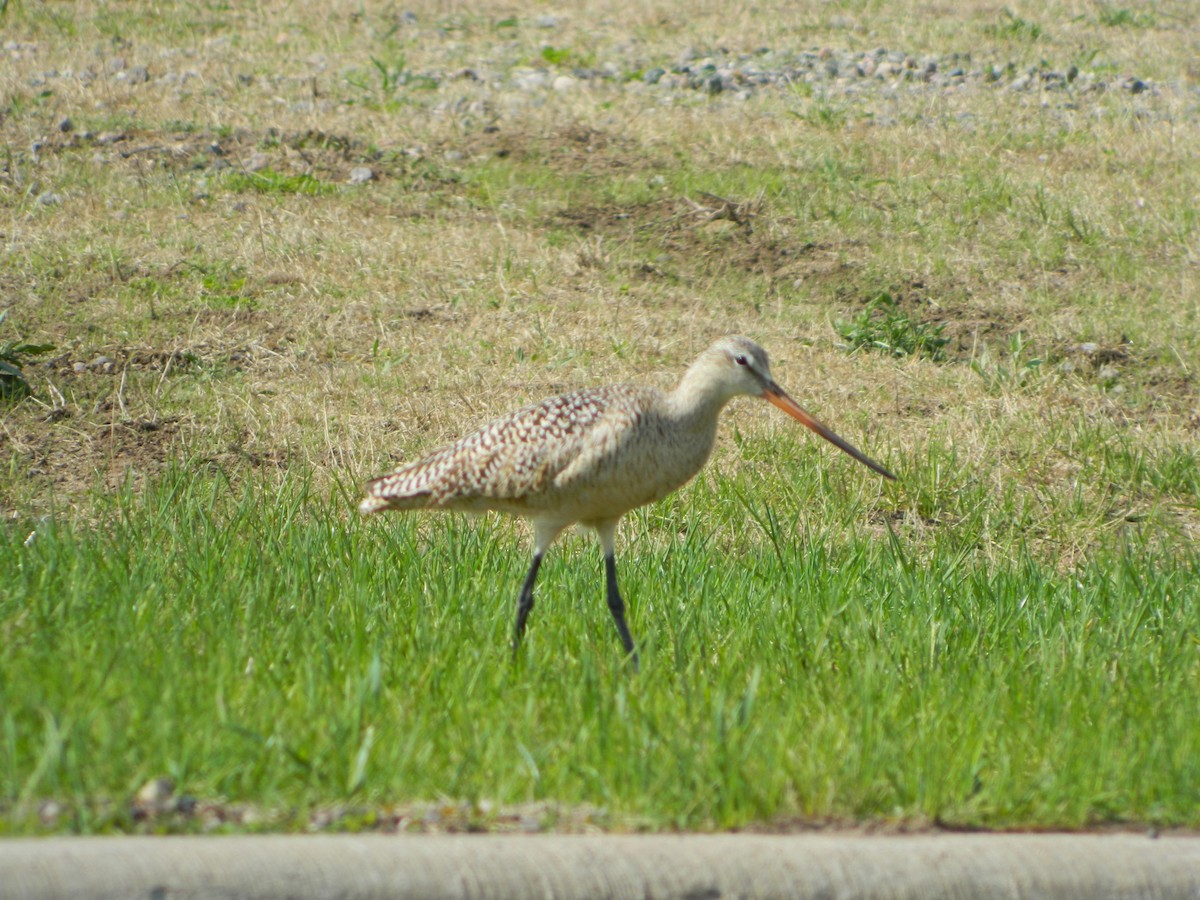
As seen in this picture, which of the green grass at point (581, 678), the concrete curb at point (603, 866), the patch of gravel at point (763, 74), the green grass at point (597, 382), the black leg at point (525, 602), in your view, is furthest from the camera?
the patch of gravel at point (763, 74)

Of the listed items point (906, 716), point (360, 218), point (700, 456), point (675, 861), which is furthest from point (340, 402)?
point (675, 861)

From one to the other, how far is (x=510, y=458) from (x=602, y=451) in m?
0.37

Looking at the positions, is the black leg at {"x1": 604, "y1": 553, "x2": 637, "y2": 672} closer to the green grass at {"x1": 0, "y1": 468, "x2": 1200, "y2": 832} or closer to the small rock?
the green grass at {"x1": 0, "y1": 468, "x2": 1200, "y2": 832}

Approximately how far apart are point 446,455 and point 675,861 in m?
2.44

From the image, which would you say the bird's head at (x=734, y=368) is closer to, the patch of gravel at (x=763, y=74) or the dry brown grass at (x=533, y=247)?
the dry brown grass at (x=533, y=247)

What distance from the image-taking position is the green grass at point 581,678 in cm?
384

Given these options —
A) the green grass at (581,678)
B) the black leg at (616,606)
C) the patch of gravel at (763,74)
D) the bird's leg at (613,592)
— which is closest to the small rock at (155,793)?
the green grass at (581,678)

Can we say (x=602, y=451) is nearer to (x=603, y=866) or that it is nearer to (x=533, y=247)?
(x=603, y=866)

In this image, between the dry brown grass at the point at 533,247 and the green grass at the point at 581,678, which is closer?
the green grass at the point at 581,678

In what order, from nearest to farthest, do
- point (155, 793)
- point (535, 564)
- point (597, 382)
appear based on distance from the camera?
point (155, 793)
point (535, 564)
point (597, 382)

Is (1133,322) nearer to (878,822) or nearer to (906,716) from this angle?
(906,716)

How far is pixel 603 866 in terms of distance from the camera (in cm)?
346

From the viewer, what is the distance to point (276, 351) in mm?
8719

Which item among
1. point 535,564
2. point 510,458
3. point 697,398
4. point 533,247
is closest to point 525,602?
point 535,564
